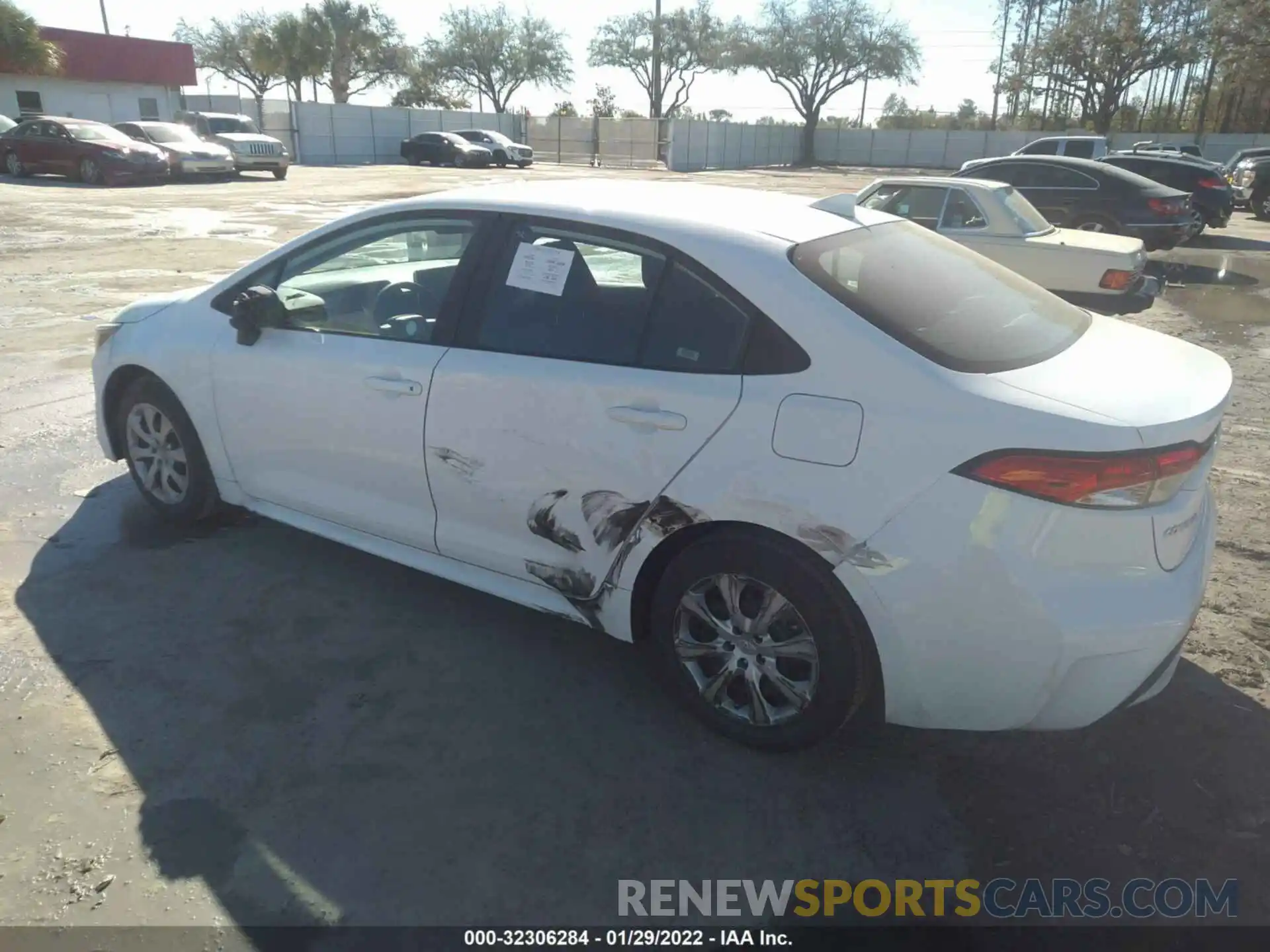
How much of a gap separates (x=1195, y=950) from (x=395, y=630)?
274cm

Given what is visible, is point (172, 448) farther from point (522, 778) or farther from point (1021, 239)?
point (1021, 239)

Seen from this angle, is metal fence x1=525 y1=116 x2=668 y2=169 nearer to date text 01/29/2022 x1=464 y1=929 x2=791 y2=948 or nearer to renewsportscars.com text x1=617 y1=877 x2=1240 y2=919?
renewsportscars.com text x1=617 y1=877 x2=1240 y2=919

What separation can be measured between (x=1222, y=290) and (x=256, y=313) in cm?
1291

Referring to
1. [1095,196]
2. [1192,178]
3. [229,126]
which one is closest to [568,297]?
[1095,196]

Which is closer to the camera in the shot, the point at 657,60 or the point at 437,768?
the point at 437,768

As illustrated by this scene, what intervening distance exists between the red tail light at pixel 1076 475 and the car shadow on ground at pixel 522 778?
1003 millimetres

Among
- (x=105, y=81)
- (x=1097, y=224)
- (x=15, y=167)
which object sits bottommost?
(x=1097, y=224)

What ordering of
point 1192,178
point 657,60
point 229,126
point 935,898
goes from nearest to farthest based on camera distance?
point 935,898
point 1192,178
point 229,126
point 657,60

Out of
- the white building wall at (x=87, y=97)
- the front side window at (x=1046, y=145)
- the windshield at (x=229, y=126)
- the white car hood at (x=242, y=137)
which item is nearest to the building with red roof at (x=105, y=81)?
the white building wall at (x=87, y=97)

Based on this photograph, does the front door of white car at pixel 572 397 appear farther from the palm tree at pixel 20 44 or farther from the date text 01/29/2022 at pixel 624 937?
the palm tree at pixel 20 44

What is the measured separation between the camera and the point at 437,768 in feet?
9.36

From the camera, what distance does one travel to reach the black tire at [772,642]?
263 centimetres

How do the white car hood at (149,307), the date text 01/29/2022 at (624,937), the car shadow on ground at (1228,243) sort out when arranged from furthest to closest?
the car shadow on ground at (1228,243) → the white car hood at (149,307) → the date text 01/29/2022 at (624,937)

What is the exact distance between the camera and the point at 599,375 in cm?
296
